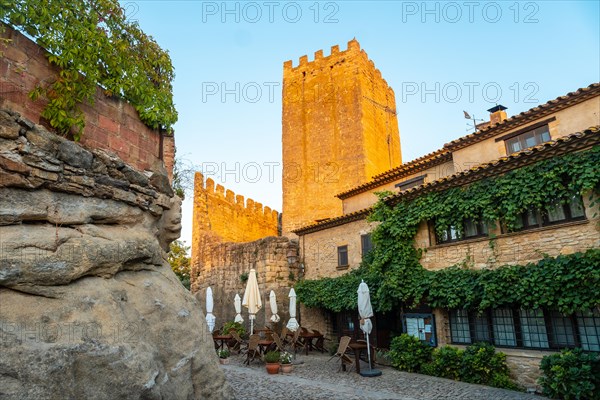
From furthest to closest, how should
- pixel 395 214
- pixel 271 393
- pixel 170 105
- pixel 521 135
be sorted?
pixel 395 214, pixel 521 135, pixel 271 393, pixel 170 105

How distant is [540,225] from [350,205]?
413 inches

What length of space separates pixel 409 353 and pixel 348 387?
3038 mm

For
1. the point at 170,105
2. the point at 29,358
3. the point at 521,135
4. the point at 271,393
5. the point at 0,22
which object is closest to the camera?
the point at 29,358

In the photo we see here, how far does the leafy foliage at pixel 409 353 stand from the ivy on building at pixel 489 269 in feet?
3.73

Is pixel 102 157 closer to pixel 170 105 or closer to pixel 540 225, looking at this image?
pixel 170 105

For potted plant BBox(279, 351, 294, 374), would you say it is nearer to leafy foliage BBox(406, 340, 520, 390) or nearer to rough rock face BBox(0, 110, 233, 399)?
leafy foliage BBox(406, 340, 520, 390)

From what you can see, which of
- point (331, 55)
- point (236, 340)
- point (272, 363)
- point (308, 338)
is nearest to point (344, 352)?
point (272, 363)

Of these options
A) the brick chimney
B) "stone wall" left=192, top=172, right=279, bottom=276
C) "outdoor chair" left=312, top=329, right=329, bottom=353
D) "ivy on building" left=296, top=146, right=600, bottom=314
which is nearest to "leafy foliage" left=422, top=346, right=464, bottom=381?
"ivy on building" left=296, top=146, right=600, bottom=314

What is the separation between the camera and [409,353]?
38.0 feet

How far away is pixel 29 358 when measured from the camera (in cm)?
332

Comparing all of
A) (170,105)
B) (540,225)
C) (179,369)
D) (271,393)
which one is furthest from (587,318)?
(170,105)

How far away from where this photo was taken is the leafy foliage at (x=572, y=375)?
7879 mm

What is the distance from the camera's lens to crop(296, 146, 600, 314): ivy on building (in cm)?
852

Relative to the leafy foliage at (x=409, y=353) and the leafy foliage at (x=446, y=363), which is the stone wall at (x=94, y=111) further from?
the leafy foliage at (x=409, y=353)
